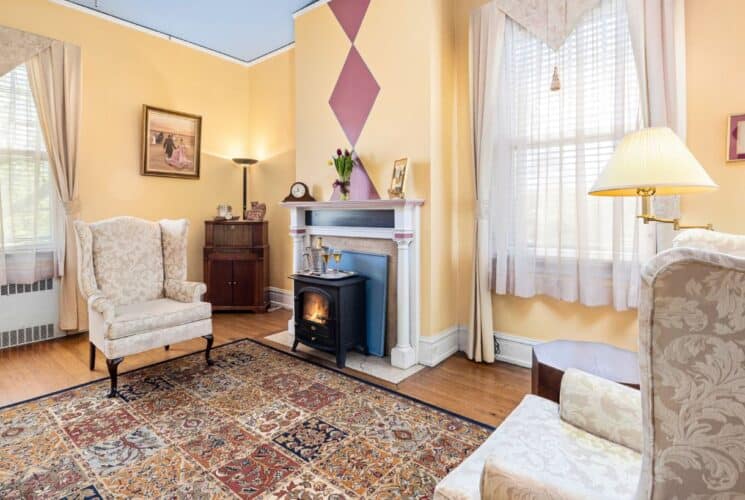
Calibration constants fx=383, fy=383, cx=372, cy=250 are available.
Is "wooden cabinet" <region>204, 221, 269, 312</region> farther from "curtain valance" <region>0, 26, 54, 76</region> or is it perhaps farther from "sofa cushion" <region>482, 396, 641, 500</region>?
"sofa cushion" <region>482, 396, 641, 500</region>

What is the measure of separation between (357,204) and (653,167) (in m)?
2.17

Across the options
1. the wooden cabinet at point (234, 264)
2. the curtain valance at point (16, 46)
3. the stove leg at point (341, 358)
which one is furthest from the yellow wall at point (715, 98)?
the curtain valance at point (16, 46)

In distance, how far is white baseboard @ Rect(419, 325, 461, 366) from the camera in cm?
317

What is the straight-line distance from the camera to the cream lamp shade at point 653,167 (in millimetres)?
1536

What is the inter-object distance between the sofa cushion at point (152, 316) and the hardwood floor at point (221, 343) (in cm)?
51

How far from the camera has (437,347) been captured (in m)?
3.23

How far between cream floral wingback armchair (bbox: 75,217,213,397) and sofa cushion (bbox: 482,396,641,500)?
2.56 meters

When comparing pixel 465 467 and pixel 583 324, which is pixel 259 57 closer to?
pixel 583 324

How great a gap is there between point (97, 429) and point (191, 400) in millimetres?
522

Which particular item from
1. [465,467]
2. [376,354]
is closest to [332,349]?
[376,354]

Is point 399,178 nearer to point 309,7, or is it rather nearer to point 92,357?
point 309,7

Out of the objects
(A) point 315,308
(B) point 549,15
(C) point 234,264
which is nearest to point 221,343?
(A) point 315,308

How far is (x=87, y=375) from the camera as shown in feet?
9.82

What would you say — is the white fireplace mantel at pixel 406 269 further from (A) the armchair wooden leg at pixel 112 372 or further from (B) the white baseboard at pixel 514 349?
(A) the armchair wooden leg at pixel 112 372
